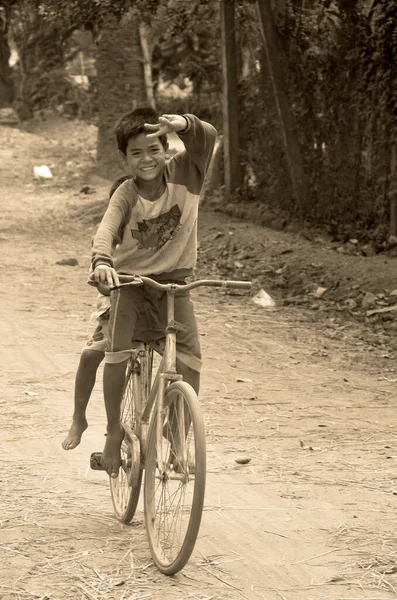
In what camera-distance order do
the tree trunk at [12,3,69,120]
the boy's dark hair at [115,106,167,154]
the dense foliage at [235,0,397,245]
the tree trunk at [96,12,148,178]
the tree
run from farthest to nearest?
the tree < the tree trunk at [12,3,69,120] < the tree trunk at [96,12,148,178] < the dense foliage at [235,0,397,245] < the boy's dark hair at [115,106,167,154]

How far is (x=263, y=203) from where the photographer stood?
47.4 ft

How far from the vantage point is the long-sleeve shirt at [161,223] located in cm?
451

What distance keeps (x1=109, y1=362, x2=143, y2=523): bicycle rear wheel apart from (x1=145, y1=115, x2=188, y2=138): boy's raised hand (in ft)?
3.13

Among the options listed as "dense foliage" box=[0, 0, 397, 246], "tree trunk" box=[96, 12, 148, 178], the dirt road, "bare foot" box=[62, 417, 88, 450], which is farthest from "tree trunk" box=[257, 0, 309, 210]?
"bare foot" box=[62, 417, 88, 450]

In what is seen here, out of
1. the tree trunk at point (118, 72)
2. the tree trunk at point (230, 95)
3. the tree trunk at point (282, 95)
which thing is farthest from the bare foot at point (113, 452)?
the tree trunk at point (118, 72)

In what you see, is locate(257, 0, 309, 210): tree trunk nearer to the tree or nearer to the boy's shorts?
the boy's shorts

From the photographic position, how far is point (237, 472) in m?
5.65

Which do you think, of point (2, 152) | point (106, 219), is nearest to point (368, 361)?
point (106, 219)

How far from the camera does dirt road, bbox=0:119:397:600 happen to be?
4180 millimetres

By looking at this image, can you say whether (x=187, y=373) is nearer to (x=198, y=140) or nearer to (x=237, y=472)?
(x=198, y=140)

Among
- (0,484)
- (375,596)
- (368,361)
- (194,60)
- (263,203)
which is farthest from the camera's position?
(194,60)

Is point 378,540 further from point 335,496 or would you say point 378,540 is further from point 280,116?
point 280,116

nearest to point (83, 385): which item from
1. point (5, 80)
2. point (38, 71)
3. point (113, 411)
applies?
point (113, 411)

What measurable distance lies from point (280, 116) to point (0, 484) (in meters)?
8.87
